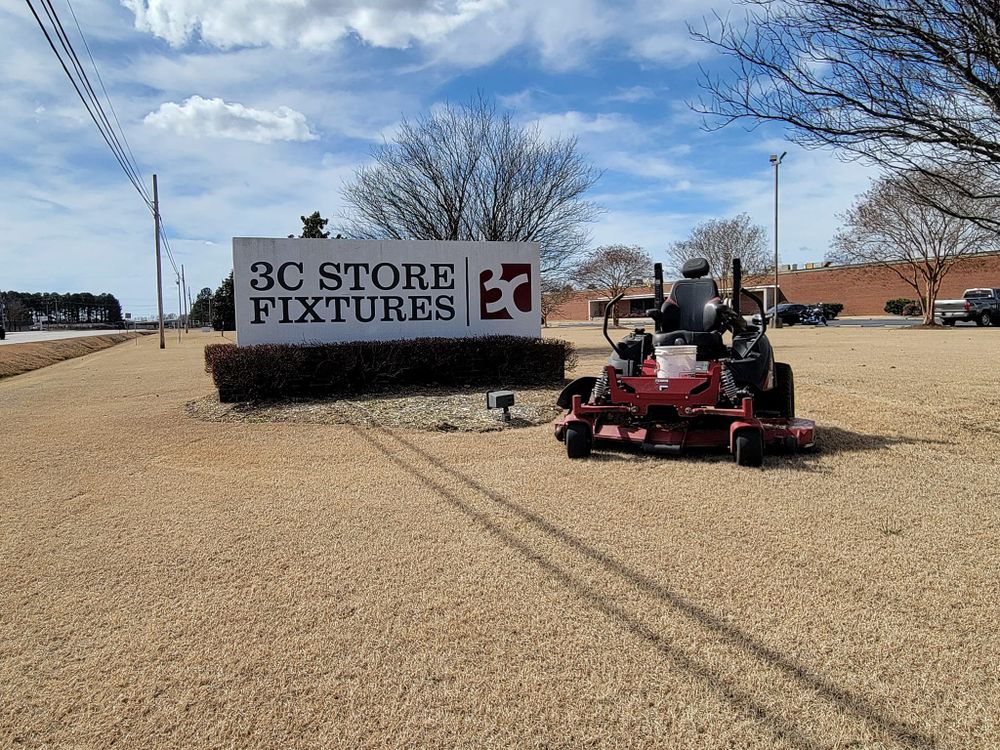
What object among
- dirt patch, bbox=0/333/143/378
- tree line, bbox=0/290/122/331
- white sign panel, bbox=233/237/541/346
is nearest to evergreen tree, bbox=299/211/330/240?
dirt patch, bbox=0/333/143/378

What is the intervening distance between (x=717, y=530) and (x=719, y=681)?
170 centimetres

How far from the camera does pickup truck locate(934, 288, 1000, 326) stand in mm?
31234

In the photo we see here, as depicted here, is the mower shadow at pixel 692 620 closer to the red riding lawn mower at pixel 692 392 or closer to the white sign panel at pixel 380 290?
the red riding lawn mower at pixel 692 392

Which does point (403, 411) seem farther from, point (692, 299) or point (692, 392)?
point (692, 392)

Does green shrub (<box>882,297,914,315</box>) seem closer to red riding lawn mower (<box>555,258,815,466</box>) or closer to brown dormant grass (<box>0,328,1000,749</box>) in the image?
red riding lawn mower (<box>555,258,815,466</box>)

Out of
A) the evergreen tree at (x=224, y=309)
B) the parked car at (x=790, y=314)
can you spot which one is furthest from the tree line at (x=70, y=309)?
the parked car at (x=790, y=314)

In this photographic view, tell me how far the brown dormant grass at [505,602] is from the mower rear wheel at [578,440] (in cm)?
16

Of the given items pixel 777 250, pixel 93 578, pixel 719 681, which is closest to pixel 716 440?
pixel 719 681

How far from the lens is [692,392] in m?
5.84

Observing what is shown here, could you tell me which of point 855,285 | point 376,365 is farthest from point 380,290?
point 855,285

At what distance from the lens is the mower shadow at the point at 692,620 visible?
228 cm

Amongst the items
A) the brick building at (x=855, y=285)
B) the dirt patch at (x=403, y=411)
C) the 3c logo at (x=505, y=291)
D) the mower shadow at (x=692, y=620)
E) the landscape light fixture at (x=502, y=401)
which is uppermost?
the brick building at (x=855, y=285)

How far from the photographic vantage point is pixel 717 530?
4.14 metres

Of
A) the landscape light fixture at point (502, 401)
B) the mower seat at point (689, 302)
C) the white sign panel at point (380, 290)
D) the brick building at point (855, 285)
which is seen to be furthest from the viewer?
the brick building at point (855, 285)
